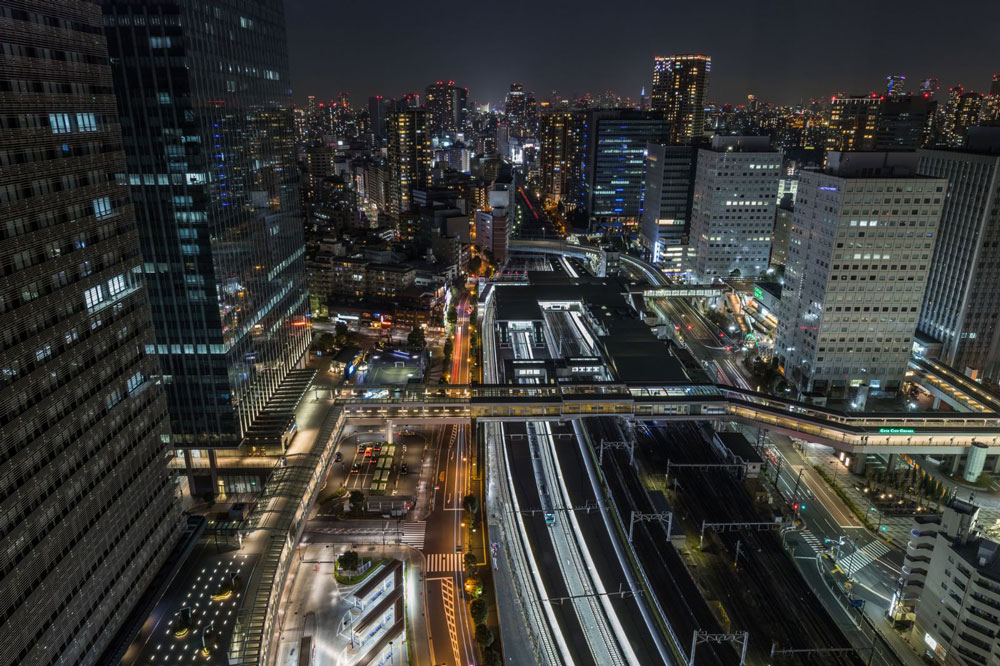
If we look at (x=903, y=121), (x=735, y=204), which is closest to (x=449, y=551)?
(x=735, y=204)

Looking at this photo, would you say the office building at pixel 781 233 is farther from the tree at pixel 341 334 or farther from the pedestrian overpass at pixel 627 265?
the tree at pixel 341 334

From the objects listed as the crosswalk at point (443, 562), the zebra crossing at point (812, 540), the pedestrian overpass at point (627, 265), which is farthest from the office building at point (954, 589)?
the pedestrian overpass at point (627, 265)

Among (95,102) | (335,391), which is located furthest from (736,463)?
(95,102)

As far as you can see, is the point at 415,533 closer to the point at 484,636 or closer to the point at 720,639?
the point at 484,636

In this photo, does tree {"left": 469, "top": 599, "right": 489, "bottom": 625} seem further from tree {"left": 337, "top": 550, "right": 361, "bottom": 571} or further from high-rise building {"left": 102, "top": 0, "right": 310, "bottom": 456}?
high-rise building {"left": 102, "top": 0, "right": 310, "bottom": 456}

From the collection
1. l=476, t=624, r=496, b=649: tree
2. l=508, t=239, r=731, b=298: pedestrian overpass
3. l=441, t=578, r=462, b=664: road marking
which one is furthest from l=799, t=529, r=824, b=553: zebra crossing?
l=508, t=239, r=731, b=298: pedestrian overpass

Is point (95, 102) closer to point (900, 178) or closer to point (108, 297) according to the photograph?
point (108, 297)
